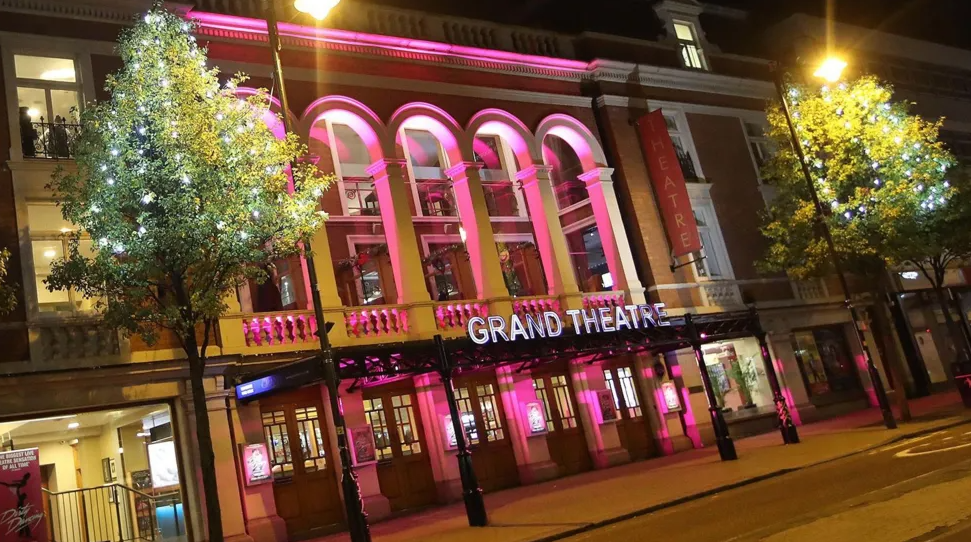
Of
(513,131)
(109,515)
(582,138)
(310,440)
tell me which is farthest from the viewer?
(582,138)

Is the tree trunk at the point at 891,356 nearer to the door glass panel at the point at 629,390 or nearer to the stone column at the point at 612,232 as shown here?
the door glass panel at the point at 629,390

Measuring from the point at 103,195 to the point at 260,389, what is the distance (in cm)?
485

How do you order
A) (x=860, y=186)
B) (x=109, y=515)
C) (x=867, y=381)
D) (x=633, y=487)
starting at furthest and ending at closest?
1. (x=867, y=381)
2. (x=860, y=186)
3. (x=109, y=515)
4. (x=633, y=487)

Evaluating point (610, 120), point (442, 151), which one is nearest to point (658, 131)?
point (610, 120)

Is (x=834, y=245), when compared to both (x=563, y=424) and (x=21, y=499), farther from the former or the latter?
(x=21, y=499)

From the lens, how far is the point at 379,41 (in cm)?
2011

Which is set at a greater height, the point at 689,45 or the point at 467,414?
the point at 689,45

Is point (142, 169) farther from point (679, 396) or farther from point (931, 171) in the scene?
point (931, 171)

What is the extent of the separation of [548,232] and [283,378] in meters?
9.53

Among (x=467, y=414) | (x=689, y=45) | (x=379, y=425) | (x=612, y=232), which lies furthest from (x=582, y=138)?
(x=379, y=425)

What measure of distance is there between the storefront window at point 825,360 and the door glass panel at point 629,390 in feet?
24.2

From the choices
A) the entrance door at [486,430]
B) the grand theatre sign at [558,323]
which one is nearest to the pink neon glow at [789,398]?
the grand theatre sign at [558,323]

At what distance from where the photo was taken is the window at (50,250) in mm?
14633

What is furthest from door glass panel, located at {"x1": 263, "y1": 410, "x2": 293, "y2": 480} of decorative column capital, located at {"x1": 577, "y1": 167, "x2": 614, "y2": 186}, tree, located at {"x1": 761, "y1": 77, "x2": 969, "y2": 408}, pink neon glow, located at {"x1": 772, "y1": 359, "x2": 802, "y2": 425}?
pink neon glow, located at {"x1": 772, "y1": 359, "x2": 802, "y2": 425}
